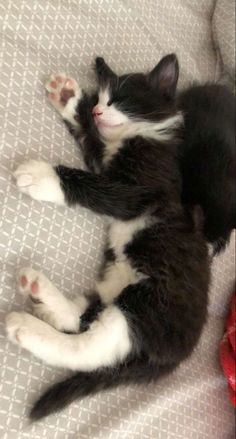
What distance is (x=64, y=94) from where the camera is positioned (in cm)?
139

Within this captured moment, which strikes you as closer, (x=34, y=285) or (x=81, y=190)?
(x=34, y=285)

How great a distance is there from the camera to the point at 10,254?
1.21 m

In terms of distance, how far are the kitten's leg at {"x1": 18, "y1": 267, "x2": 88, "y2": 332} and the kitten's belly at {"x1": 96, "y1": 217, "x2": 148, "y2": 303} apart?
0.12 meters

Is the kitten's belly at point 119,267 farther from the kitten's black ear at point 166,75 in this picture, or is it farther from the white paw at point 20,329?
the kitten's black ear at point 166,75

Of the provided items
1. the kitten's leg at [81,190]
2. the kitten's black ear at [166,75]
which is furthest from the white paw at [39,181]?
the kitten's black ear at [166,75]

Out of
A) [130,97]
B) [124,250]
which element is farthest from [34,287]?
[130,97]

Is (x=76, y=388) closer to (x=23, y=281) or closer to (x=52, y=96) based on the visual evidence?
(x=23, y=281)

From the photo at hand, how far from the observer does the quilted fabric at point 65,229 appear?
3.93 feet

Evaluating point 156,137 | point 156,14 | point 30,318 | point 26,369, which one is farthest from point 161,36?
point 26,369

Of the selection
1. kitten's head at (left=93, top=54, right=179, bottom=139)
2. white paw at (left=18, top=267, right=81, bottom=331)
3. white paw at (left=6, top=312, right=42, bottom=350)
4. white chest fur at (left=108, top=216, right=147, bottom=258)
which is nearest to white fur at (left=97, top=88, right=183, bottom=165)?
kitten's head at (left=93, top=54, right=179, bottom=139)

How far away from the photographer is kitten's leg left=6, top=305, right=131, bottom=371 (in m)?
1.14

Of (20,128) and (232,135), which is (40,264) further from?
(232,135)

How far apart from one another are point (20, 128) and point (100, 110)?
0.30 metres

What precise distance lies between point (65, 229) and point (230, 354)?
3.05 ft
